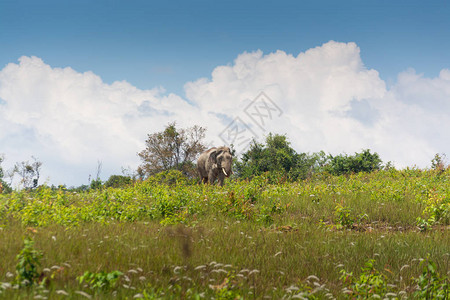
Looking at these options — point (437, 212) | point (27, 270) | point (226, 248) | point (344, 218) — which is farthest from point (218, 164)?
point (27, 270)

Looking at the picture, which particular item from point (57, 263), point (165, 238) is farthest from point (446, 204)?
point (57, 263)

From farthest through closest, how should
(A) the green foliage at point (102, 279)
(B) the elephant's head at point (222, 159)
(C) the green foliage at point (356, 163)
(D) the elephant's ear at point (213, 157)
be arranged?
(C) the green foliage at point (356, 163)
(D) the elephant's ear at point (213, 157)
(B) the elephant's head at point (222, 159)
(A) the green foliage at point (102, 279)

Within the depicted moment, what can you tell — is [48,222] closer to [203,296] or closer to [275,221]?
[203,296]

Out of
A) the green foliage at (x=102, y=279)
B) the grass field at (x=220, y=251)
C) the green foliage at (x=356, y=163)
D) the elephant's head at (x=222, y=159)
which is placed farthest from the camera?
the green foliage at (x=356, y=163)

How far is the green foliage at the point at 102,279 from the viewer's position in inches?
164

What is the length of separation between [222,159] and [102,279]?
623 inches

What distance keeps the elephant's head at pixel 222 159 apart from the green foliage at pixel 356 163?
59.2 feet

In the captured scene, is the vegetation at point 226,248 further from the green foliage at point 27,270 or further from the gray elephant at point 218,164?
the gray elephant at point 218,164

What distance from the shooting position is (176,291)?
4.61 metres

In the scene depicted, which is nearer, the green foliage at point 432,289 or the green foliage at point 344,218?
the green foliage at point 432,289

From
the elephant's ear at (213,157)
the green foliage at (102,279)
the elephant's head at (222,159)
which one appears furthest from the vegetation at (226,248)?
the elephant's ear at (213,157)

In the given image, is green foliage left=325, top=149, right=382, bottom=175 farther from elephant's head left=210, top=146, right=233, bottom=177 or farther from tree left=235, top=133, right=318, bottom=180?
elephant's head left=210, top=146, right=233, bottom=177

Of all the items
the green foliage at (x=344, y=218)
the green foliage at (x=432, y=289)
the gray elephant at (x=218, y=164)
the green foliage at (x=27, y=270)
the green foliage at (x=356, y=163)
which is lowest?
the green foliage at (x=432, y=289)

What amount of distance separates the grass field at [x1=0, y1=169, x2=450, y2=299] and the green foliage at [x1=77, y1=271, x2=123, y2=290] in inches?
0.7
